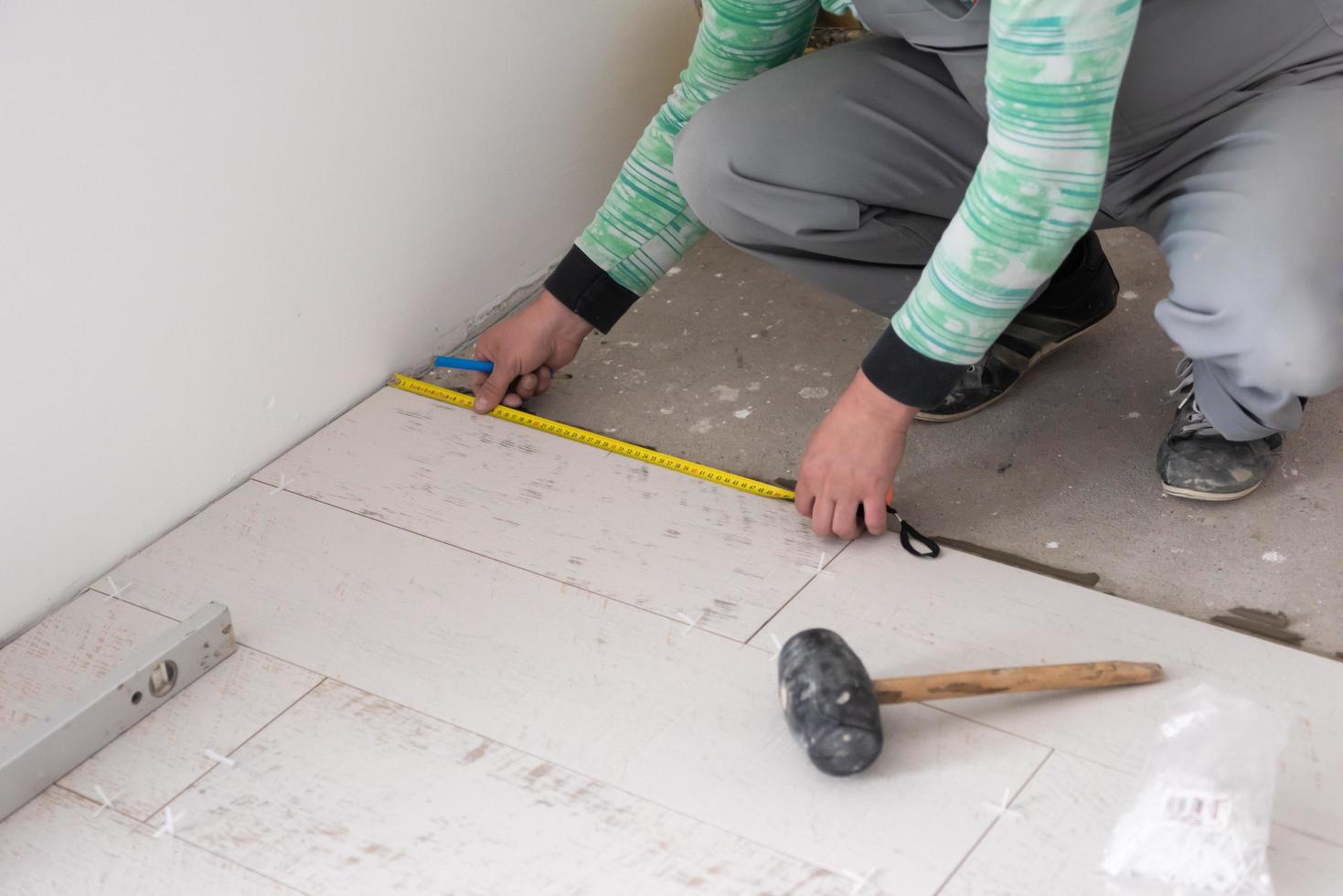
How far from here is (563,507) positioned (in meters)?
1.86

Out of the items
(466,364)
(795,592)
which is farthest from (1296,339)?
(466,364)

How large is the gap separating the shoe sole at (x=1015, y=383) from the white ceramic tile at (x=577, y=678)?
0.61m

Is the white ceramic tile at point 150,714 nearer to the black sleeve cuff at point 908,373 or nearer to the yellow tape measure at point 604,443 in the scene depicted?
the yellow tape measure at point 604,443

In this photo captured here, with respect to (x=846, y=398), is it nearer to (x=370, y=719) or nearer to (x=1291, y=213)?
(x=1291, y=213)

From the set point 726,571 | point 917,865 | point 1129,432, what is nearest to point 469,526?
point 726,571

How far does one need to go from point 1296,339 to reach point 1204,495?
300 mm

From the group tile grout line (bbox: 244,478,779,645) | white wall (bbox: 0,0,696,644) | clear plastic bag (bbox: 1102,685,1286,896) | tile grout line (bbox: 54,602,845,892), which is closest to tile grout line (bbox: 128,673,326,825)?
tile grout line (bbox: 54,602,845,892)

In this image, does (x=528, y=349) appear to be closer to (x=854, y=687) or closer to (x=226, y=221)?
(x=226, y=221)

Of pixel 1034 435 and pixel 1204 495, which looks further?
pixel 1034 435

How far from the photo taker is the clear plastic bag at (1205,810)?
1.19m

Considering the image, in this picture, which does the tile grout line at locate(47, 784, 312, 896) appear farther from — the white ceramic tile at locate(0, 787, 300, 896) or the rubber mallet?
the rubber mallet

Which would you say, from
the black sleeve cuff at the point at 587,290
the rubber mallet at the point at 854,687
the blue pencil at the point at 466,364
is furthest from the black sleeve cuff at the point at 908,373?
the blue pencil at the point at 466,364

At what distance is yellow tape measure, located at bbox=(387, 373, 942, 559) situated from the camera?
174 cm

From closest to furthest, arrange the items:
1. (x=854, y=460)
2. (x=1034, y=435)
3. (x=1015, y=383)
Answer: (x=854, y=460), (x=1034, y=435), (x=1015, y=383)
